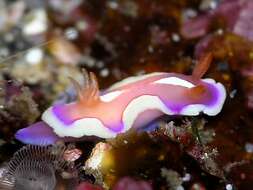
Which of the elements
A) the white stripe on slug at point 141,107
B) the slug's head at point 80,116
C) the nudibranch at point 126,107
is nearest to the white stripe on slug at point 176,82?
the nudibranch at point 126,107

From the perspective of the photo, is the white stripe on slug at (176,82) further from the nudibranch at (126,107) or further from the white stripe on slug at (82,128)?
the white stripe on slug at (82,128)

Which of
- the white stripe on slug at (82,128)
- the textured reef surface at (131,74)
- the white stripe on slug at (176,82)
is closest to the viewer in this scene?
the textured reef surface at (131,74)

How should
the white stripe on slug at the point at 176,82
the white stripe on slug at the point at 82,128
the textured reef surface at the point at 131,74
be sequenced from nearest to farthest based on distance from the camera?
the textured reef surface at the point at 131,74 → the white stripe on slug at the point at 82,128 → the white stripe on slug at the point at 176,82

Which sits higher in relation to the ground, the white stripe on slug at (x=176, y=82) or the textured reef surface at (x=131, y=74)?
the white stripe on slug at (x=176, y=82)

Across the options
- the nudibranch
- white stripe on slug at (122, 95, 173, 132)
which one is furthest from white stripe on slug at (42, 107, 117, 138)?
white stripe on slug at (122, 95, 173, 132)

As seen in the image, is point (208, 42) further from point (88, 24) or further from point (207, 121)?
point (88, 24)

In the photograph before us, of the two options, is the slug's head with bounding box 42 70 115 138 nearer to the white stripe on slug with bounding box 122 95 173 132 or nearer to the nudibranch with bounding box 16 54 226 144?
the nudibranch with bounding box 16 54 226 144

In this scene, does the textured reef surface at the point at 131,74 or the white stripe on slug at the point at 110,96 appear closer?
the textured reef surface at the point at 131,74

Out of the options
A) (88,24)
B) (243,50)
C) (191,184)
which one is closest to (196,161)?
(191,184)
